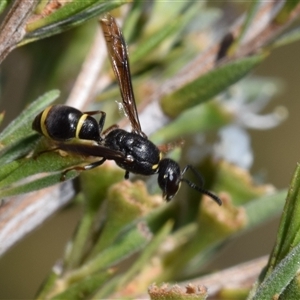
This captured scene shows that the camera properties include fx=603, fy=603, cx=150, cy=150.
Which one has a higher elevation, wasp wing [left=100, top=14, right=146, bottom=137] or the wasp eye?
wasp wing [left=100, top=14, right=146, bottom=137]

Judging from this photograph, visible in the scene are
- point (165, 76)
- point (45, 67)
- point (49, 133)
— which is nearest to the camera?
point (49, 133)

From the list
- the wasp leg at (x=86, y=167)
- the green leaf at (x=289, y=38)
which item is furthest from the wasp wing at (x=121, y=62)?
the green leaf at (x=289, y=38)

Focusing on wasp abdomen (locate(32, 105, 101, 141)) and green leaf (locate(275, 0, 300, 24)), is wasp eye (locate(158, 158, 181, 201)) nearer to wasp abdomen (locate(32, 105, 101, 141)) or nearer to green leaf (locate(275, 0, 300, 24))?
wasp abdomen (locate(32, 105, 101, 141))

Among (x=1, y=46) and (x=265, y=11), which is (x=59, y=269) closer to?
(x=1, y=46)

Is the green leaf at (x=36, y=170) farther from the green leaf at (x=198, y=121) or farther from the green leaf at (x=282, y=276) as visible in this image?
the green leaf at (x=198, y=121)

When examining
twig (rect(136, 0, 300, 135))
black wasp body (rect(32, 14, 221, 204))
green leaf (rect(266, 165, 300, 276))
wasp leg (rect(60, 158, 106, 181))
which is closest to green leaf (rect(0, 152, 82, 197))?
wasp leg (rect(60, 158, 106, 181))

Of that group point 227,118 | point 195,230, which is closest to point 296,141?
point 227,118

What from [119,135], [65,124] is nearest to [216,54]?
[119,135]
